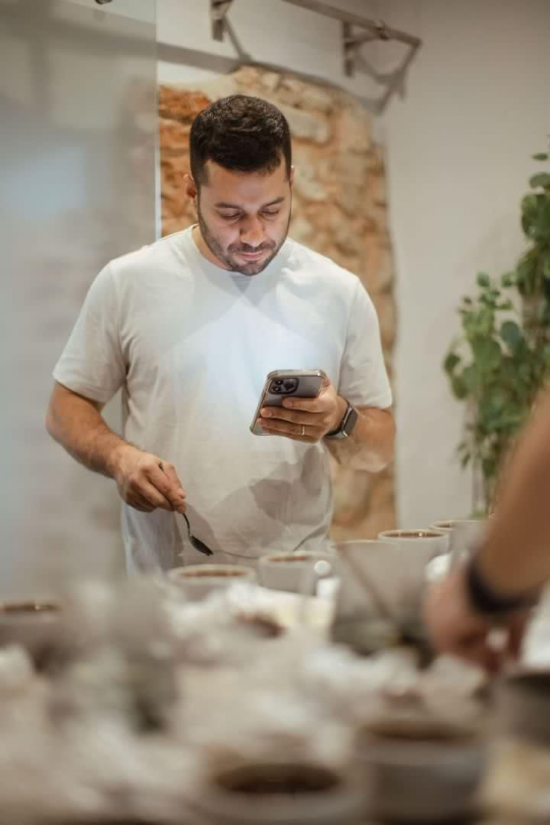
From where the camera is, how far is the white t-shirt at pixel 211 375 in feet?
7.61

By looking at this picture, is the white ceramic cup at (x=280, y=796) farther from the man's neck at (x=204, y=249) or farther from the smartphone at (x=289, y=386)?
the man's neck at (x=204, y=249)

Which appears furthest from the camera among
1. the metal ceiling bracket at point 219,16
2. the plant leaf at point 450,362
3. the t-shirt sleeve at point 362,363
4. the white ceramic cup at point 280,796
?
the plant leaf at point 450,362

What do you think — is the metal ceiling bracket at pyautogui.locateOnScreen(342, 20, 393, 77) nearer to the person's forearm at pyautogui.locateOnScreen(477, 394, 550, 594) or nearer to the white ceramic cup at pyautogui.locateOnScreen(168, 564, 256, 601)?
the white ceramic cup at pyautogui.locateOnScreen(168, 564, 256, 601)

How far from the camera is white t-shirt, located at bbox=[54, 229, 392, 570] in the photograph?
232 centimetres

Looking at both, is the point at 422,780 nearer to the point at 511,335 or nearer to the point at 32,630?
the point at 32,630

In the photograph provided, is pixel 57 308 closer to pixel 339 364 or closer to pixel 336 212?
pixel 339 364

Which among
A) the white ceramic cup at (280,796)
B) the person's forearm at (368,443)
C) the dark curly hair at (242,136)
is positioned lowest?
the white ceramic cup at (280,796)

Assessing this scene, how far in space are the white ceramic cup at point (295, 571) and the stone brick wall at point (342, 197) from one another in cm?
199

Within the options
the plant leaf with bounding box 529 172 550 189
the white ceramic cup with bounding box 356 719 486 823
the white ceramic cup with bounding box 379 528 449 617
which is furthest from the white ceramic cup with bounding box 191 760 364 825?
the plant leaf with bounding box 529 172 550 189

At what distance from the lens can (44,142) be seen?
8.82 ft

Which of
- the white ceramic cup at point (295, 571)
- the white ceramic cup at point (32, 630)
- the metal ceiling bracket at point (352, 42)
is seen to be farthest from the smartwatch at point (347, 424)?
the metal ceiling bracket at point (352, 42)

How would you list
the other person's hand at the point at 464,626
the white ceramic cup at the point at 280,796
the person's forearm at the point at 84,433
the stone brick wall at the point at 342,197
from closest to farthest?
the white ceramic cup at the point at 280,796, the other person's hand at the point at 464,626, the person's forearm at the point at 84,433, the stone brick wall at the point at 342,197

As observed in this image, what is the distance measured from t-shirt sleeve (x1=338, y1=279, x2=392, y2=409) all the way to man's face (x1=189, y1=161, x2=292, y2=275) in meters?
0.29

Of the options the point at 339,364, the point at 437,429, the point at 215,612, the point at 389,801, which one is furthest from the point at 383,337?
the point at 389,801
